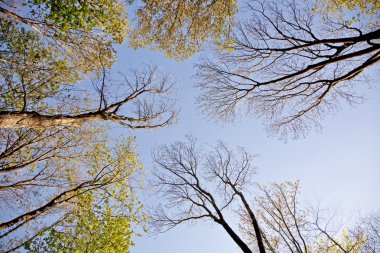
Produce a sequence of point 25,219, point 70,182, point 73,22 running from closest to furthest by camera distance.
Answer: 1. point 73,22
2. point 25,219
3. point 70,182

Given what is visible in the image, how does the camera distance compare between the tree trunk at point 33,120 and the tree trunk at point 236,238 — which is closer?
the tree trunk at point 33,120

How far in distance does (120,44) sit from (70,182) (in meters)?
5.92

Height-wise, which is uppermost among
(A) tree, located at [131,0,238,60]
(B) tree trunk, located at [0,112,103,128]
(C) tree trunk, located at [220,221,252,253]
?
(A) tree, located at [131,0,238,60]

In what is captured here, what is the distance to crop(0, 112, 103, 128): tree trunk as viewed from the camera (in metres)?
5.58

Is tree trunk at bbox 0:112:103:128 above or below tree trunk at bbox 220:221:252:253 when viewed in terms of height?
above

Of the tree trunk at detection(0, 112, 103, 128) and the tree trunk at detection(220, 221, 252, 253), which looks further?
the tree trunk at detection(220, 221, 252, 253)

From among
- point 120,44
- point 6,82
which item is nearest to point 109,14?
point 120,44

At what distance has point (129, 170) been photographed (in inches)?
398

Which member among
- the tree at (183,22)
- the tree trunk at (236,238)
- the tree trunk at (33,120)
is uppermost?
the tree at (183,22)

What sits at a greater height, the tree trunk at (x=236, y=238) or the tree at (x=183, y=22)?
the tree at (x=183, y=22)

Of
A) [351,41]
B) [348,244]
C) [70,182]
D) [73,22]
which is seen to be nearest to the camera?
[351,41]

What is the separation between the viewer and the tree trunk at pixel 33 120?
5.58 meters

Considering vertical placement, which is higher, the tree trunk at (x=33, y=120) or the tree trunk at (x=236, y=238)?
the tree trunk at (x=33, y=120)

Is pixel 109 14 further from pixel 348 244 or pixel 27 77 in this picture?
pixel 348 244
